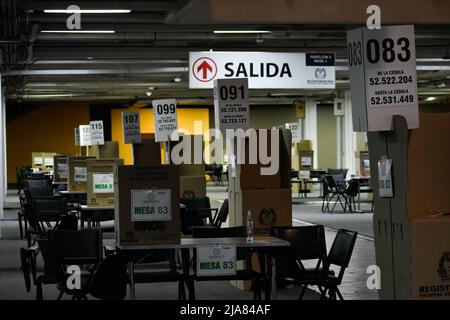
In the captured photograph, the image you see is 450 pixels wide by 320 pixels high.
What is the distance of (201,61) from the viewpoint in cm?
1538

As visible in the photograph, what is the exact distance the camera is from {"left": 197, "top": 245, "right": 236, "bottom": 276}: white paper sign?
22.5ft

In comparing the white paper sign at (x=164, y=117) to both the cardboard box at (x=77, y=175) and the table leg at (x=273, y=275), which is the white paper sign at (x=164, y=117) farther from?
the table leg at (x=273, y=275)

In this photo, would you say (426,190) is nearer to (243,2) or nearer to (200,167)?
(243,2)

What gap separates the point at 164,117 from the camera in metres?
14.8

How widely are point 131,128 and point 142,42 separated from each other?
453 cm

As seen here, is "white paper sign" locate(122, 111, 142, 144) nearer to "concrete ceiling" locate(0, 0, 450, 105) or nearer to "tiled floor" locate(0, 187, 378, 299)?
"concrete ceiling" locate(0, 0, 450, 105)

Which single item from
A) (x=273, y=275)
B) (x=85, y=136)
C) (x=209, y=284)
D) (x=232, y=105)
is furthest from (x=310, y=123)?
(x=273, y=275)

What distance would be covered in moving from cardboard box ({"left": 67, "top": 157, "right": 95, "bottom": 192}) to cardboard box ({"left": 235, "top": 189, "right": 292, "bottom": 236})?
5.76 metres

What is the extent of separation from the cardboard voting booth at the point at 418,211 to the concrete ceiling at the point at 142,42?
401 cm

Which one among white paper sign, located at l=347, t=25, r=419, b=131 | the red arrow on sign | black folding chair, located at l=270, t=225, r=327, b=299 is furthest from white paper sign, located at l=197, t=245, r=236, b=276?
the red arrow on sign

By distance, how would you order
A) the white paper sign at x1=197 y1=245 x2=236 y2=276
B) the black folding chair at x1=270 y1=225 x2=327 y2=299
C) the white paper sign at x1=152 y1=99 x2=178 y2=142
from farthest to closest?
the white paper sign at x1=152 y1=99 x2=178 y2=142 < the black folding chair at x1=270 y1=225 x2=327 y2=299 < the white paper sign at x1=197 y1=245 x2=236 y2=276

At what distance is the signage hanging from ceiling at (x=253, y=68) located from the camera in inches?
602
